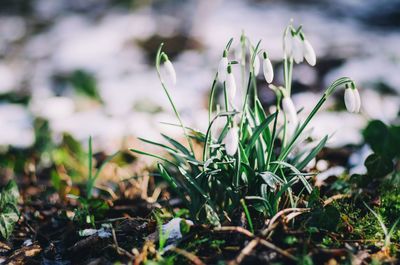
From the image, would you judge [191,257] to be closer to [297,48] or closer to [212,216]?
[212,216]

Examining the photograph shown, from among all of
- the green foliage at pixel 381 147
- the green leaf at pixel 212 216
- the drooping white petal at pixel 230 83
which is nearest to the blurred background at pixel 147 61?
the green foliage at pixel 381 147

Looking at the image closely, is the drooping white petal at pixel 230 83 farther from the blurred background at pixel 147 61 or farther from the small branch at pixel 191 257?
the blurred background at pixel 147 61

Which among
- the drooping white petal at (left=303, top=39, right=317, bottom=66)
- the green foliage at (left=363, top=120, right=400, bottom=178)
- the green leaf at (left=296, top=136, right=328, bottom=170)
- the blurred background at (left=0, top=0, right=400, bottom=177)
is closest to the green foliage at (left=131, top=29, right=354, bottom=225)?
the green leaf at (left=296, top=136, right=328, bottom=170)

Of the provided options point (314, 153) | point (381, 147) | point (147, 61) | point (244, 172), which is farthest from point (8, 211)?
point (147, 61)

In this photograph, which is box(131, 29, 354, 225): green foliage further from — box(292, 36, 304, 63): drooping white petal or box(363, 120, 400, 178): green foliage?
box(363, 120, 400, 178): green foliage

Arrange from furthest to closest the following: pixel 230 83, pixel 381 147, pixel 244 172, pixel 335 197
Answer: pixel 381 147 < pixel 335 197 < pixel 244 172 < pixel 230 83
